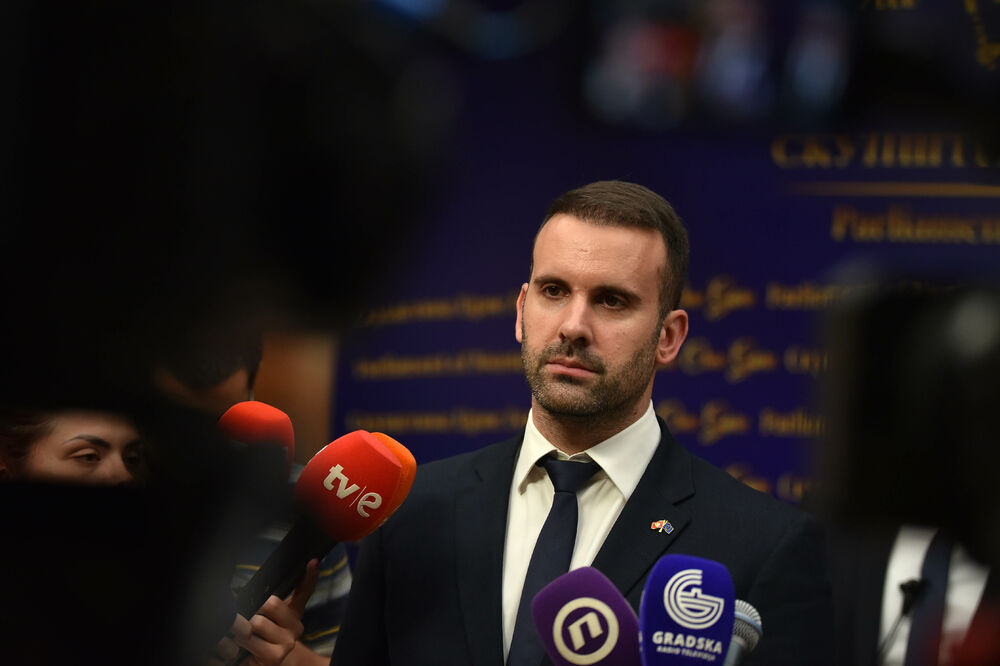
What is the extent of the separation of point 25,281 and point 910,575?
191 cm

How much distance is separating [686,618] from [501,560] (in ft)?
1.67

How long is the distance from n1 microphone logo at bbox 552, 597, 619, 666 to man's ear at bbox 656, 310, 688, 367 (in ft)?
2.05

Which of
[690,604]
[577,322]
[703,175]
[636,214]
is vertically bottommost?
[690,604]

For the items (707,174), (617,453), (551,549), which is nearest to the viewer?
(551,549)

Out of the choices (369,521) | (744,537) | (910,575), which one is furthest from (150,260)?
(910,575)

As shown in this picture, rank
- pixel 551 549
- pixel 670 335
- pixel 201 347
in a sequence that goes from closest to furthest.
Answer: pixel 201 347 → pixel 551 549 → pixel 670 335

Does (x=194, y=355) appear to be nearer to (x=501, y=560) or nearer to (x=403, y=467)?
(x=403, y=467)

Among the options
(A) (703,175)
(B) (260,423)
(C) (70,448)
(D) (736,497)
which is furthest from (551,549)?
(A) (703,175)

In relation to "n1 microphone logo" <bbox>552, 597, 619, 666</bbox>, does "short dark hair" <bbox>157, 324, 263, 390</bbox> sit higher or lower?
higher

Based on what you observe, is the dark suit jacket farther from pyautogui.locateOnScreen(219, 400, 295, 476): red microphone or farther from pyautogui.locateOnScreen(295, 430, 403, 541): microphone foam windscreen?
pyautogui.locateOnScreen(219, 400, 295, 476): red microphone

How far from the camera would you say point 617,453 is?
1681 millimetres

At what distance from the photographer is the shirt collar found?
1664mm

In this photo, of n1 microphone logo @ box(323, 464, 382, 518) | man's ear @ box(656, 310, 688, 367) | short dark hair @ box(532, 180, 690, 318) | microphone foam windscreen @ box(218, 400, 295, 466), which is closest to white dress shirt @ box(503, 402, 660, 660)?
man's ear @ box(656, 310, 688, 367)

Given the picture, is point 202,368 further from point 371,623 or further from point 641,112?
point 641,112
